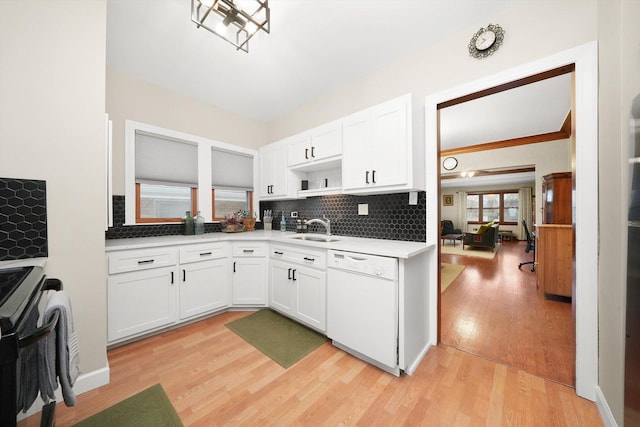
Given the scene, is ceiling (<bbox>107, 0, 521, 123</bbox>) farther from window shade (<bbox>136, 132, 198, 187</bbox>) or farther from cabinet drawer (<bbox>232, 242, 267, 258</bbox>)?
cabinet drawer (<bbox>232, 242, 267, 258</bbox>)

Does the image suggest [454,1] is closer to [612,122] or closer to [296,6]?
[296,6]

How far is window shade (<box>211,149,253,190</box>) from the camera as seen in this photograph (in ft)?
10.7

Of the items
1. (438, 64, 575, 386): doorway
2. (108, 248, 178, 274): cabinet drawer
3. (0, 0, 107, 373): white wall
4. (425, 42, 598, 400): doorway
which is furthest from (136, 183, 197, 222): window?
(425, 42, 598, 400): doorway

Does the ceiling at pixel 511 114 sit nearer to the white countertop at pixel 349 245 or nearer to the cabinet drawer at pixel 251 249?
the white countertop at pixel 349 245

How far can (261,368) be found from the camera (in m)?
1.74

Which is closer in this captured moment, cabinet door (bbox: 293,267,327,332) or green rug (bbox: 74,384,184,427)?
green rug (bbox: 74,384,184,427)

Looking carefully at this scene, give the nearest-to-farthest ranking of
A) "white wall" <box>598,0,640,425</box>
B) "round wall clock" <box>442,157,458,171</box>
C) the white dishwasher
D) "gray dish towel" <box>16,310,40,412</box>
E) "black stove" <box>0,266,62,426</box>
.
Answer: "black stove" <box>0,266,62,426</box>, "gray dish towel" <box>16,310,40,412</box>, "white wall" <box>598,0,640,425</box>, the white dishwasher, "round wall clock" <box>442,157,458,171</box>

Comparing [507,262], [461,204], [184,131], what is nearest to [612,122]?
[184,131]

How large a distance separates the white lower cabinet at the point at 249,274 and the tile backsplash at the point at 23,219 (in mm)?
1493

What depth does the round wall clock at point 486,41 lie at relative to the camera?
177cm

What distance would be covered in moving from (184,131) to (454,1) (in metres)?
3.04

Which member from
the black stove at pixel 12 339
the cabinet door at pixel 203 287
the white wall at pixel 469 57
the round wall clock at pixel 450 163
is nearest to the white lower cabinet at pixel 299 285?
the cabinet door at pixel 203 287

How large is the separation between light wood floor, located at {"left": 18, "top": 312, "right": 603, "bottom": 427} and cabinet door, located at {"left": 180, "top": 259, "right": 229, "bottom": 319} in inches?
17.6

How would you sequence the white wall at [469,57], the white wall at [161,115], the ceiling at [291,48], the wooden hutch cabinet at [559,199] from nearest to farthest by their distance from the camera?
1. the white wall at [469,57]
2. the ceiling at [291,48]
3. the white wall at [161,115]
4. the wooden hutch cabinet at [559,199]
